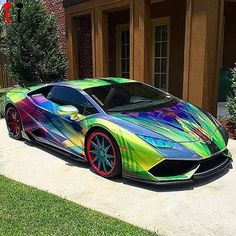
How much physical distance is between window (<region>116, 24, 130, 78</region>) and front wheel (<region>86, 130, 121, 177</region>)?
8288 mm

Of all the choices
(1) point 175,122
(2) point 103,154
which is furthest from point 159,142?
(2) point 103,154

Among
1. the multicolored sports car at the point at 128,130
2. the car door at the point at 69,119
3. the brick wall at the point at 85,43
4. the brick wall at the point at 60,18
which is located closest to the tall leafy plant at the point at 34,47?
the brick wall at the point at 60,18

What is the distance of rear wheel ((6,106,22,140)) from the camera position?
662 centimetres

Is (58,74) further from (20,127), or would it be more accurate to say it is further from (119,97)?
(119,97)

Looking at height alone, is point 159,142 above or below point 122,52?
below

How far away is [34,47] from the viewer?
11.5m

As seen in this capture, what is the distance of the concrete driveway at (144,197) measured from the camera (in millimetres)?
3410

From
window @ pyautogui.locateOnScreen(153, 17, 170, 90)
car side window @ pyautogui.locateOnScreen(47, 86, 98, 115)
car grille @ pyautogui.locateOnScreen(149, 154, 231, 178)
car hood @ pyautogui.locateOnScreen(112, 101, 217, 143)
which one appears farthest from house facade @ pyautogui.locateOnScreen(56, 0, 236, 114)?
car grille @ pyautogui.locateOnScreen(149, 154, 231, 178)

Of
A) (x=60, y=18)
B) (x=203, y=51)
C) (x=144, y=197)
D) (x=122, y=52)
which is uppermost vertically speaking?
(x=60, y=18)

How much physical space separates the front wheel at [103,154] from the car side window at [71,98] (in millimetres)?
409

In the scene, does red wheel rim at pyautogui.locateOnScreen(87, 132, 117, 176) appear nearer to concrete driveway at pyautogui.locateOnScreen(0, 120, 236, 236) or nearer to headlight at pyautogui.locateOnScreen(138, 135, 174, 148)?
concrete driveway at pyautogui.locateOnScreen(0, 120, 236, 236)

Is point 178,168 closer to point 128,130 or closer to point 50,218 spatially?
point 128,130

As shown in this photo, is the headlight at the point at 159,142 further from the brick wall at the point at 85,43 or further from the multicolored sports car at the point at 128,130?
the brick wall at the point at 85,43

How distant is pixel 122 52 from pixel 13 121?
697 centimetres
